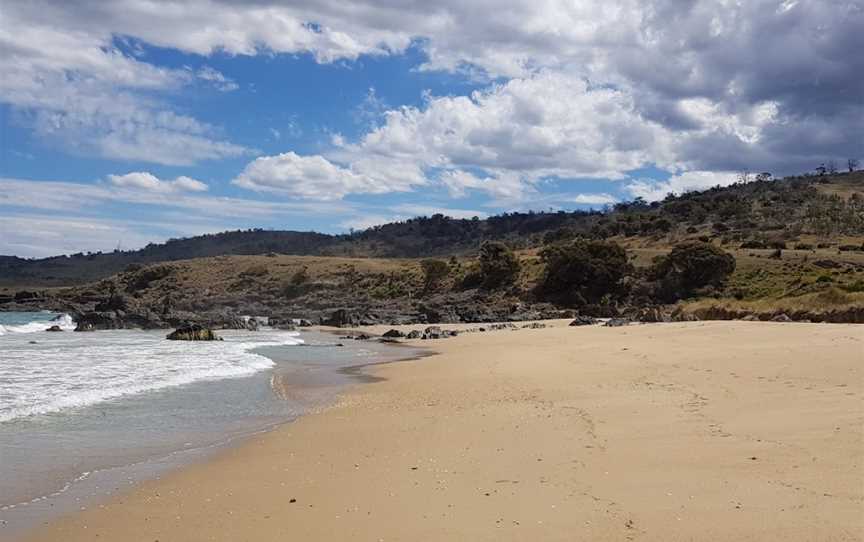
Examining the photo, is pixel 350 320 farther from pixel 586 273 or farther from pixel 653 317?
pixel 653 317

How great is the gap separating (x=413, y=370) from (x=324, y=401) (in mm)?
Answer: 6161

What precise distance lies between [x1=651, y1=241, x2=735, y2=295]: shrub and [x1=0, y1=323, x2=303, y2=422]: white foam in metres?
34.6

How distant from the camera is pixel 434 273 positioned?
7994cm

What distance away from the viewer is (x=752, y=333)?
19.8 metres

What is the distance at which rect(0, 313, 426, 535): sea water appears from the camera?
8.74 metres

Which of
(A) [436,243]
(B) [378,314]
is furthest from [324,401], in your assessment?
(A) [436,243]

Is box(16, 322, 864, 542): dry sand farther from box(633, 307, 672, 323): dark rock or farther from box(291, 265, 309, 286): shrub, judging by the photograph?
box(291, 265, 309, 286): shrub

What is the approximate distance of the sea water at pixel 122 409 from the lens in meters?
8.74

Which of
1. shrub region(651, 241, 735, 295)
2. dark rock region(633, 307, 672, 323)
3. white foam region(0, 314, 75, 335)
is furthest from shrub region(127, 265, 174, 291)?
dark rock region(633, 307, 672, 323)

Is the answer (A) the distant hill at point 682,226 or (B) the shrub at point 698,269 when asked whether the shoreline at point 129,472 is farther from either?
(A) the distant hill at point 682,226

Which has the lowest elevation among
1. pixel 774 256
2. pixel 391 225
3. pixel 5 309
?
pixel 5 309

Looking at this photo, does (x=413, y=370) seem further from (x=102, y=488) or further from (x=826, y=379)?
(x=102, y=488)

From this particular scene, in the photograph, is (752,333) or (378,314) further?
(378,314)

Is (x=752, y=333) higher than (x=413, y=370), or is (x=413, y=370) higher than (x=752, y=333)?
(x=752, y=333)
